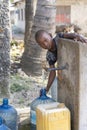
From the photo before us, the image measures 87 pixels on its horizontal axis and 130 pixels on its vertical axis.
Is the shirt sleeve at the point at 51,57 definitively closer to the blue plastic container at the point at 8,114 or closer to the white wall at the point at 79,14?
the blue plastic container at the point at 8,114

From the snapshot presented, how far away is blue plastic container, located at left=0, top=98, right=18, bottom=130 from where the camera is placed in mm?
3336

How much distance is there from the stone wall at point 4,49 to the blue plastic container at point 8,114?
1847 millimetres

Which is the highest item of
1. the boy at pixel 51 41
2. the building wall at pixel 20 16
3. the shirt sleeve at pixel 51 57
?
the boy at pixel 51 41

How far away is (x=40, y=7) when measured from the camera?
6.81 m

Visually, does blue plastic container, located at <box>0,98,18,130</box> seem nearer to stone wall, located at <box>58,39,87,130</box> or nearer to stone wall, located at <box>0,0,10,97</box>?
stone wall, located at <box>58,39,87,130</box>

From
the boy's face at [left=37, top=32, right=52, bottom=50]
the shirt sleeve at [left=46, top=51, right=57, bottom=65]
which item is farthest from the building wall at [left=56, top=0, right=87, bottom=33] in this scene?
the boy's face at [left=37, top=32, right=52, bottom=50]

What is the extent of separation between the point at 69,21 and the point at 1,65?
58.1 ft

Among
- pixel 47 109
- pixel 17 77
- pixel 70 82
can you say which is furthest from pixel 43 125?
pixel 17 77

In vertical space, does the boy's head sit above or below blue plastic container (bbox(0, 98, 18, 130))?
above

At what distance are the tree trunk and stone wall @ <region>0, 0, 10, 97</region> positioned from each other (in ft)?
4.76

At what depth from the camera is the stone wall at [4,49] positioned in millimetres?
5254

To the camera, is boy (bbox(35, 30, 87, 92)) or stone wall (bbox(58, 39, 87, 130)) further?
boy (bbox(35, 30, 87, 92))

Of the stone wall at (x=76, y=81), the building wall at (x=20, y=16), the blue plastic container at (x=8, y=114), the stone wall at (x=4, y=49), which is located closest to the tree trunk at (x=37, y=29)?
the stone wall at (x=4, y=49)

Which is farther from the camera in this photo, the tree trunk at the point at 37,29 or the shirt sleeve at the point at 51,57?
the tree trunk at the point at 37,29
